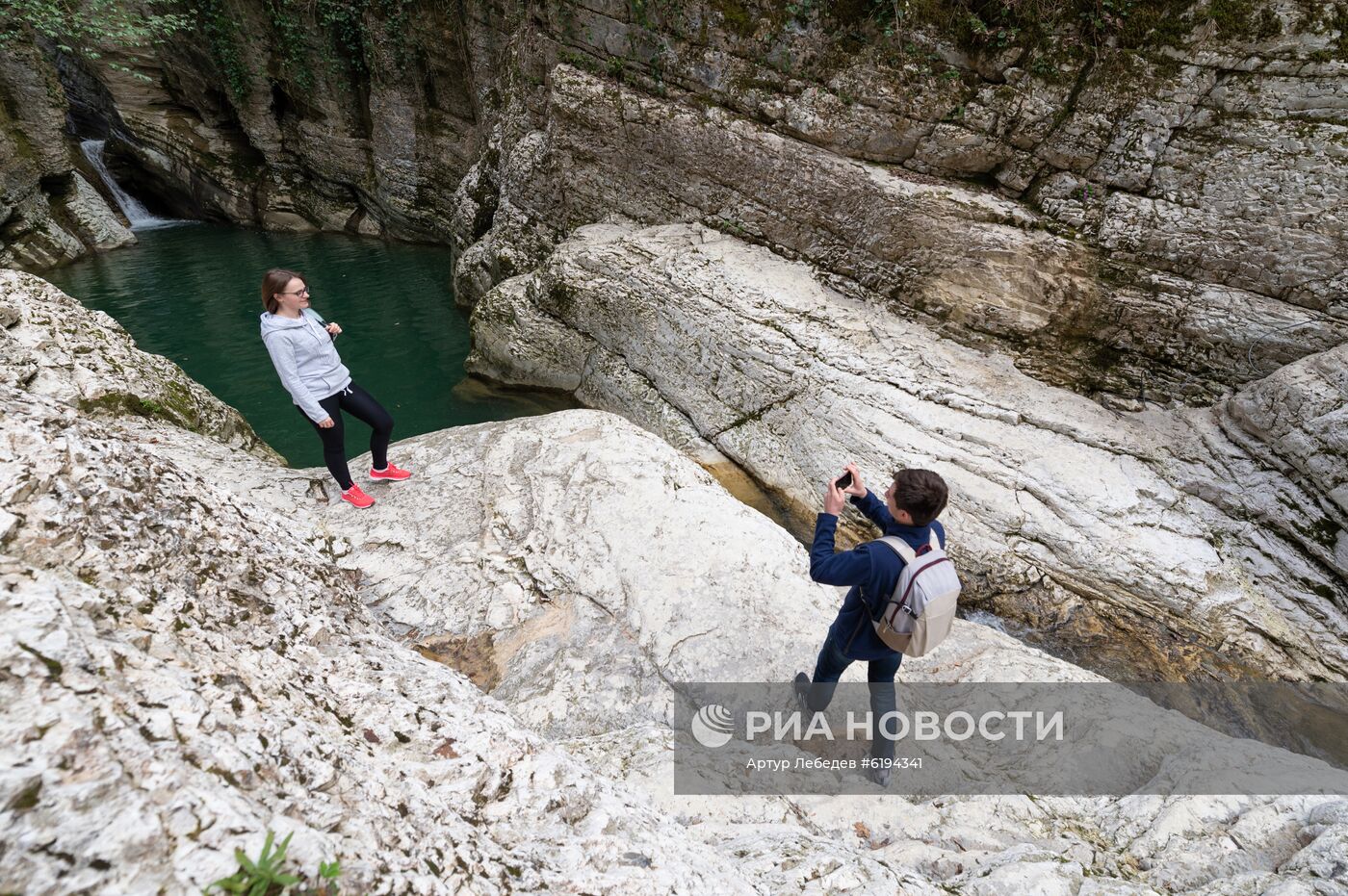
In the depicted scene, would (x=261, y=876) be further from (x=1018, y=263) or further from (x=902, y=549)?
(x=1018, y=263)

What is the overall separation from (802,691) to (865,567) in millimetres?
1457

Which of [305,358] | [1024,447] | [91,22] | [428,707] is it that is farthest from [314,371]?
[91,22]

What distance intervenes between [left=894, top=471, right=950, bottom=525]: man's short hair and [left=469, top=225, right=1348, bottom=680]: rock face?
12.5ft

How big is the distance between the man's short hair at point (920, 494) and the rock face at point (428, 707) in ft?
5.22

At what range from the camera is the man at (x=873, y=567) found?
2.98m

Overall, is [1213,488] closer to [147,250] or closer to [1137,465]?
[1137,465]

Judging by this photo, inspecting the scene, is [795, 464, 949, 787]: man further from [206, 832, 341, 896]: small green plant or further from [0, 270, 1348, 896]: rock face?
[206, 832, 341, 896]: small green plant

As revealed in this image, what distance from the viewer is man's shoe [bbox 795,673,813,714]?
4.04 metres

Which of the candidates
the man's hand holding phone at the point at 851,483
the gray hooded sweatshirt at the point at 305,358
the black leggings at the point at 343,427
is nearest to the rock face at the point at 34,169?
the black leggings at the point at 343,427

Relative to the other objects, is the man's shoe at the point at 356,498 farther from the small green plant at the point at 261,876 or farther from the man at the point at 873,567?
the small green plant at the point at 261,876

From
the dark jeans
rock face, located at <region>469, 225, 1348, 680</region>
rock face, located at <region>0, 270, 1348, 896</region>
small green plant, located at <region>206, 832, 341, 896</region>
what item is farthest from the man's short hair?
rock face, located at <region>469, 225, 1348, 680</region>

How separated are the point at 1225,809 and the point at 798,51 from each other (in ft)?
30.7

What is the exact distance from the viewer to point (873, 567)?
304cm

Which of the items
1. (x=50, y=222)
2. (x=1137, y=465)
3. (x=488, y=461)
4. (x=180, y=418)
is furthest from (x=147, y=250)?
(x=1137, y=465)
